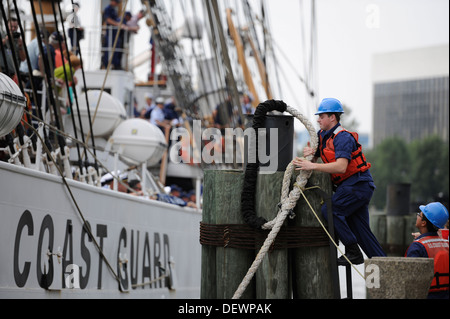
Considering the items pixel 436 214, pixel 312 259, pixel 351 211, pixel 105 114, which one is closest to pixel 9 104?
pixel 312 259

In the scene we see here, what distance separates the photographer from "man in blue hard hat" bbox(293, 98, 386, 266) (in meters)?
5.88

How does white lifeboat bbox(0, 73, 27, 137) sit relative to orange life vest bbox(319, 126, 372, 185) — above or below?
above

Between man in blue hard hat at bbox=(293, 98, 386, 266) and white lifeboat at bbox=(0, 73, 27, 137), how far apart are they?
2426 millimetres

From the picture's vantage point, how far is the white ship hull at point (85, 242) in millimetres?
7625

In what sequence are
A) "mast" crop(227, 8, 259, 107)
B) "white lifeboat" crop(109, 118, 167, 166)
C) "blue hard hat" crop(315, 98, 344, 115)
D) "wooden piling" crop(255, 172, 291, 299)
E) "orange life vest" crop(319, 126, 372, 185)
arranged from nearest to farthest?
Result: "wooden piling" crop(255, 172, 291, 299) → "orange life vest" crop(319, 126, 372, 185) → "blue hard hat" crop(315, 98, 344, 115) → "white lifeboat" crop(109, 118, 167, 166) → "mast" crop(227, 8, 259, 107)

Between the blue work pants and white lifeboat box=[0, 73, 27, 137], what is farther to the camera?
white lifeboat box=[0, 73, 27, 137]

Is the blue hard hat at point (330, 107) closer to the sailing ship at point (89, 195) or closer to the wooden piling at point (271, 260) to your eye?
the wooden piling at point (271, 260)

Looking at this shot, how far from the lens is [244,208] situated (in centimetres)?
591

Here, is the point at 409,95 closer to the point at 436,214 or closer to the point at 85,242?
the point at 85,242

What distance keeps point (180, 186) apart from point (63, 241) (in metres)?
8.68

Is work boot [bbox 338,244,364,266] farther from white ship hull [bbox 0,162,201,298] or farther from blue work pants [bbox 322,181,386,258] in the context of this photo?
white ship hull [bbox 0,162,201,298]

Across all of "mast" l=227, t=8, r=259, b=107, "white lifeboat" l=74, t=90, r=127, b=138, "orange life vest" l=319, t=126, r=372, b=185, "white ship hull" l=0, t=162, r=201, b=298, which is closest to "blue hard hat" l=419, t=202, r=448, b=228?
"orange life vest" l=319, t=126, r=372, b=185
